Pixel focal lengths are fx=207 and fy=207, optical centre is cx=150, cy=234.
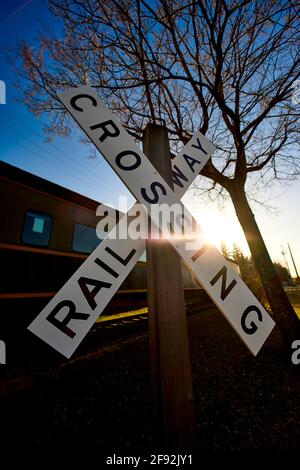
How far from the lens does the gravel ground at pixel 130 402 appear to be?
196 centimetres

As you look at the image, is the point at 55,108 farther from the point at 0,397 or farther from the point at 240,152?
the point at 0,397

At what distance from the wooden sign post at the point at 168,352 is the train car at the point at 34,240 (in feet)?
15.0

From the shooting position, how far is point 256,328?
986 mm

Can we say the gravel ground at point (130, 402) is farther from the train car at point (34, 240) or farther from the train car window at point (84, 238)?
the train car window at point (84, 238)

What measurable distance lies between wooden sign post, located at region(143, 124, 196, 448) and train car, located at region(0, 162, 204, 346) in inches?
180

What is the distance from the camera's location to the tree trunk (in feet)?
13.6

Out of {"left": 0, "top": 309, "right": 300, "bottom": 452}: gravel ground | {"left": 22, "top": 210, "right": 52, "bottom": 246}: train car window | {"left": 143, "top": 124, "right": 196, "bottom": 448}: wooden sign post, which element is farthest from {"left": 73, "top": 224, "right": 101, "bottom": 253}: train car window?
{"left": 143, "top": 124, "right": 196, "bottom": 448}: wooden sign post

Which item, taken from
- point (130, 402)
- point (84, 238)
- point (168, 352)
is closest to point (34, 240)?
point (84, 238)

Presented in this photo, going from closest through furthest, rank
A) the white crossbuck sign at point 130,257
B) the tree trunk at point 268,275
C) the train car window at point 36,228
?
the white crossbuck sign at point 130,257 < the tree trunk at point 268,275 < the train car window at point 36,228

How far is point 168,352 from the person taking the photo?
38.7 inches

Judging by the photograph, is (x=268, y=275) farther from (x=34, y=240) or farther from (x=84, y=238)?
(x=34, y=240)

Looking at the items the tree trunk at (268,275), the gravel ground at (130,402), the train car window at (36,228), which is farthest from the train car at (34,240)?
the tree trunk at (268,275)

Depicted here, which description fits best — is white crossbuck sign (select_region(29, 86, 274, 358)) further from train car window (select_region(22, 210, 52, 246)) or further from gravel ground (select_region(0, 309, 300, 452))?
train car window (select_region(22, 210, 52, 246))
